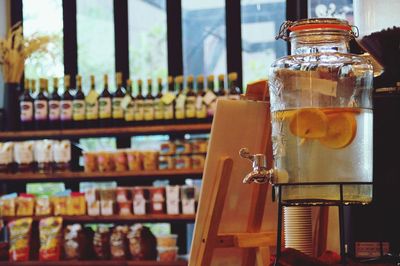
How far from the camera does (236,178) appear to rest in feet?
6.95

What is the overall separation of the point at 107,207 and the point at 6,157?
0.83 metres

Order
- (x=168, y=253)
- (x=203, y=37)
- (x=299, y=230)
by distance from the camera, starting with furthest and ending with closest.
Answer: (x=203, y=37) < (x=168, y=253) < (x=299, y=230)

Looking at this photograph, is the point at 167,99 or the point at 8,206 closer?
the point at 167,99

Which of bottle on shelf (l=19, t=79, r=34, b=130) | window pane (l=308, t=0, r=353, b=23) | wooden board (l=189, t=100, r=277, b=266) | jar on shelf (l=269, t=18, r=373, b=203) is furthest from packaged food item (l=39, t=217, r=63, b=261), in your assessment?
jar on shelf (l=269, t=18, r=373, b=203)

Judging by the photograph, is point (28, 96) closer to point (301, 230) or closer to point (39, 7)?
point (39, 7)

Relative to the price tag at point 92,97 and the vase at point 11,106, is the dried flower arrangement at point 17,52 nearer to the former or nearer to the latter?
the vase at point 11,106

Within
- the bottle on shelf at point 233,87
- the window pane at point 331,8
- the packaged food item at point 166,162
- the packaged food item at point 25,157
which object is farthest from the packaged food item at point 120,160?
the window pane at point 331,8

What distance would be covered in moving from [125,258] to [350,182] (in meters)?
3.69

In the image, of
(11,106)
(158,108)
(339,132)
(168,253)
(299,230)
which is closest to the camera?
(339,132)

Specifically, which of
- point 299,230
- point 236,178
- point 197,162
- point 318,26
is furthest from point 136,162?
point 318,26

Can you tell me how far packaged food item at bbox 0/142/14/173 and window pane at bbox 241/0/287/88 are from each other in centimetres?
174

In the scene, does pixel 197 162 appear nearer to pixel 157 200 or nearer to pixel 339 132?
pixel 157 200

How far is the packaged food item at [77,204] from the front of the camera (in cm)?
499

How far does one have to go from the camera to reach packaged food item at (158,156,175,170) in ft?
16.2
